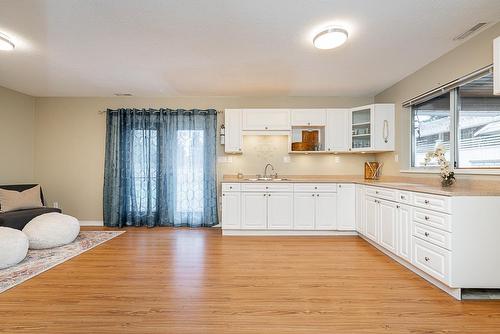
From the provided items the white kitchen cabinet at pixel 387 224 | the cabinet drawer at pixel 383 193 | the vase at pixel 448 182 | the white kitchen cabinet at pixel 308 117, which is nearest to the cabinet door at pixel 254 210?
the white kitchen cabinet at pixel 308 117

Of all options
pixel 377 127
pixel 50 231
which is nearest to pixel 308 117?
pixel 377 127

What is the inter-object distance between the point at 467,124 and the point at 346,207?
1903 mm

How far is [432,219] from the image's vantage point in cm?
232

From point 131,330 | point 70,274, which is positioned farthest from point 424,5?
Answer: point 70,274

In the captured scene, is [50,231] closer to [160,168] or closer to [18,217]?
[18,217]

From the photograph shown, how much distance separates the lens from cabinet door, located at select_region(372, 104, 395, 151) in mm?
4109

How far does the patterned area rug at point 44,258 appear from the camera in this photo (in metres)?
2.42

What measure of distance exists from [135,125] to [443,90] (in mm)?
4794

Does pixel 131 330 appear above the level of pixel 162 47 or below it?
below

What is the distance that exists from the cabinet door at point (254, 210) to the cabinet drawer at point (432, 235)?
2.10 m

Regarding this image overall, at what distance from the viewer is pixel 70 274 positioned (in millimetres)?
2555

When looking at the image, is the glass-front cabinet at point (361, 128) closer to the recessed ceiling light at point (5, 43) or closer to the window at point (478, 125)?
the window at point (478, 125)

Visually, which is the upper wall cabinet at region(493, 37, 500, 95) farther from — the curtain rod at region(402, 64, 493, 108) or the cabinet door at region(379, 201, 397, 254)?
the cabinet door at region(379, 201, 397, 254)

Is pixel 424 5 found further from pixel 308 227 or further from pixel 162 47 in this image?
pixel 308 227
